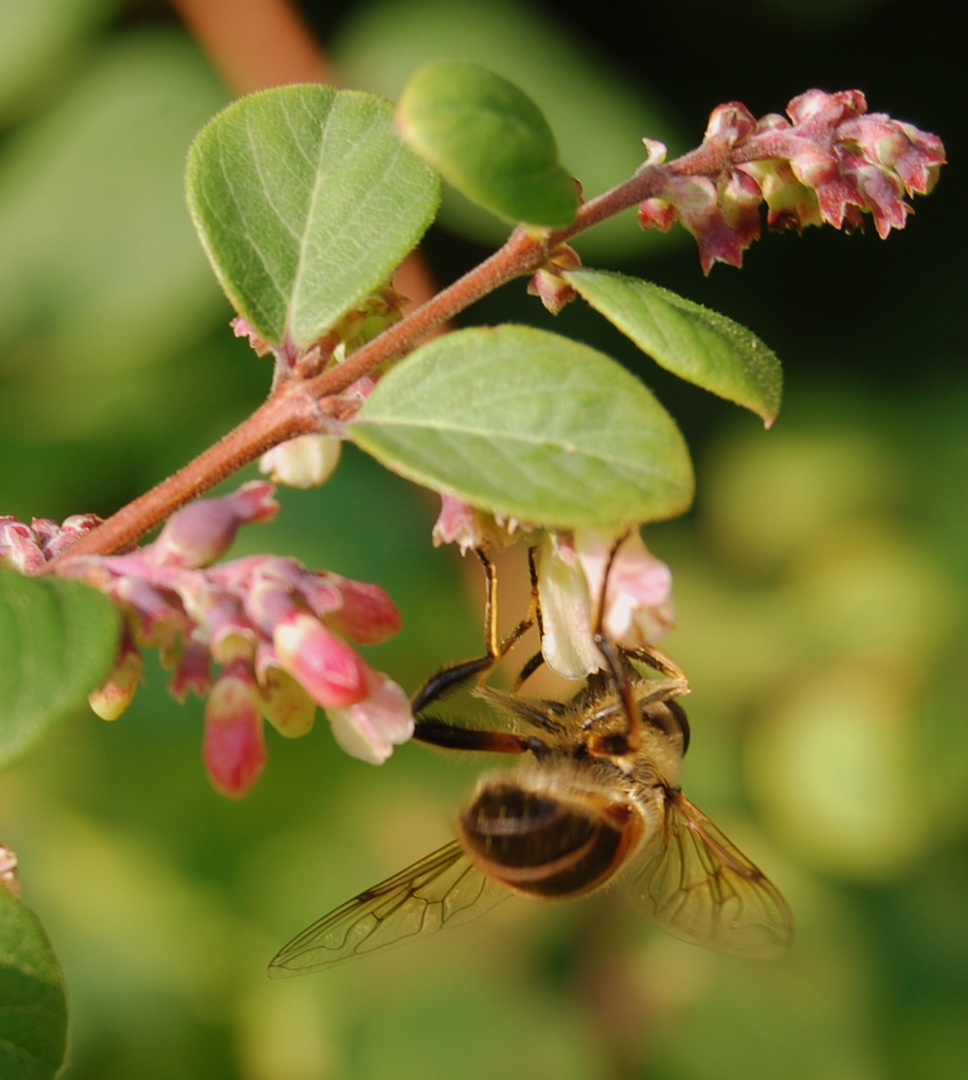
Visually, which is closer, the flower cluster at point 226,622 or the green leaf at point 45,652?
the green leaf at point 45,652

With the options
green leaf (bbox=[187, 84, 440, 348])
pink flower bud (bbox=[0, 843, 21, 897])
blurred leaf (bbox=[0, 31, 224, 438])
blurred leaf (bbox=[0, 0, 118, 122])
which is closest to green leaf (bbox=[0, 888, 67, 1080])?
pink flower bud (bbox=[0, 843, 21, 897])

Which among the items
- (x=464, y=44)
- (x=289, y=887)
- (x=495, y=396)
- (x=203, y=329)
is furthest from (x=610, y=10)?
(x=495, y=396)

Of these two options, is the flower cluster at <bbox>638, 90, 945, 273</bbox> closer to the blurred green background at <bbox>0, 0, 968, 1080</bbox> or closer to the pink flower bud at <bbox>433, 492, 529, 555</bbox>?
the pink flower bud at <bbox>433, 492, 529, 555</bbox>

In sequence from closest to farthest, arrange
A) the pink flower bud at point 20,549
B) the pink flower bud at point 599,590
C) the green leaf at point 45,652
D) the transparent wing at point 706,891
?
the green leaf at point 45,652 < the pink flower bud at point 20,549 < the pink flower bud at point 599,590 < the transparent wing at point 706,891

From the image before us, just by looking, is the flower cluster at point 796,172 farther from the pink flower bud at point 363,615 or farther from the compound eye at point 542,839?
the compound eye at point 542,839

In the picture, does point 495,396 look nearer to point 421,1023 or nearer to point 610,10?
point 421,1023

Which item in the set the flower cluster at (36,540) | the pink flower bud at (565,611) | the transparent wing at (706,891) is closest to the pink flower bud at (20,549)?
the flower cluster at (36,540)

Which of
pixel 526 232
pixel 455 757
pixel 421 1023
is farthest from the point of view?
pixel 421 1023
